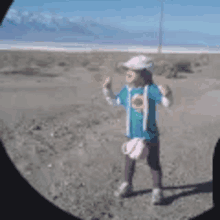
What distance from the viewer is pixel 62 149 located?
10.2ft

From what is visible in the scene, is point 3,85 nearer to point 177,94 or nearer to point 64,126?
point 64,126

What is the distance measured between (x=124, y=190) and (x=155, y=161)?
0.45 metres

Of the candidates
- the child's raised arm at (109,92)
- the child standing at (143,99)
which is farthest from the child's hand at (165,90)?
the child's raised arm at (109,92)

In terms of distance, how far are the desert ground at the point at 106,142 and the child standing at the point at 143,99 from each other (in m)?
0.26

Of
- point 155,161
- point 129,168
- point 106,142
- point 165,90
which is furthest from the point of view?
point 106,142

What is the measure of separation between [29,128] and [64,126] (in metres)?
0.59

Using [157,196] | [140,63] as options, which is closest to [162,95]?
[140,63]

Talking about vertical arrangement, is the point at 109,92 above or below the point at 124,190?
above

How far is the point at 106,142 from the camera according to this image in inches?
124

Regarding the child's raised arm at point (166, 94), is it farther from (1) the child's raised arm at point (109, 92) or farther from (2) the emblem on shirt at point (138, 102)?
(1) the child's raised arm at point (109, 92)

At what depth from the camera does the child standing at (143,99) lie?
1738 millimetres

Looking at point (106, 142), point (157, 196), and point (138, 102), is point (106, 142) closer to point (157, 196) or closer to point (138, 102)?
point (157, 196)

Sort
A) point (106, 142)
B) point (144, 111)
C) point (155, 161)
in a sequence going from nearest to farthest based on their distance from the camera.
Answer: point (144, 111)
point (155, 161)
point (106, 142)

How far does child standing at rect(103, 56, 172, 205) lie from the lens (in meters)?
1.74
